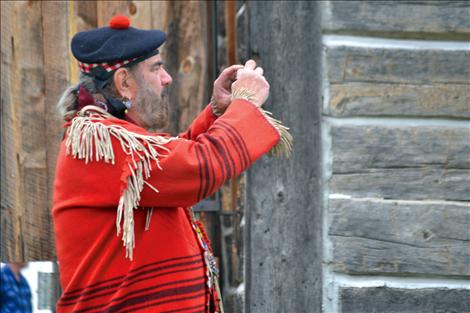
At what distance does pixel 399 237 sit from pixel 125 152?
4.31 feet

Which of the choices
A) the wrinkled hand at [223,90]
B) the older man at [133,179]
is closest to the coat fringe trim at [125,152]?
the older man at [133,179]

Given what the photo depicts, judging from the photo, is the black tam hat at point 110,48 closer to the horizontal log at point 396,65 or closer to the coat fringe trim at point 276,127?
the coat fringe trim at point 276,127

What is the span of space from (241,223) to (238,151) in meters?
1.09

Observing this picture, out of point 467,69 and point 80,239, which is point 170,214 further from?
point 467,69

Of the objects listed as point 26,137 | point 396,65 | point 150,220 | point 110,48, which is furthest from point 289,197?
point 26,137

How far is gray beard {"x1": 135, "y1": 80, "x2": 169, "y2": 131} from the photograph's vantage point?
120 inches

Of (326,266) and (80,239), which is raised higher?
(80,239)

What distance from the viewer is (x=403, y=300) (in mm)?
3623

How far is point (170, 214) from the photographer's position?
290cm

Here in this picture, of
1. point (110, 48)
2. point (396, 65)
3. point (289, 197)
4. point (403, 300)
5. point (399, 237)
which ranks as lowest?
point (403, 300)

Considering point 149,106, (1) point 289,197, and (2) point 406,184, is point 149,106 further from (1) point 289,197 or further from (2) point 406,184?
(2) point 406,184

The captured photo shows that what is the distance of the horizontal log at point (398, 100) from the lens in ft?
11.8

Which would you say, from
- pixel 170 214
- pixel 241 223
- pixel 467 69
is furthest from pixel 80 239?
pixel 467 69

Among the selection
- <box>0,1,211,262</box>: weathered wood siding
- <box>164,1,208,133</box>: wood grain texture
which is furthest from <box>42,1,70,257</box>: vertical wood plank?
<box>164,1,208,133</box>: wood grain texture
